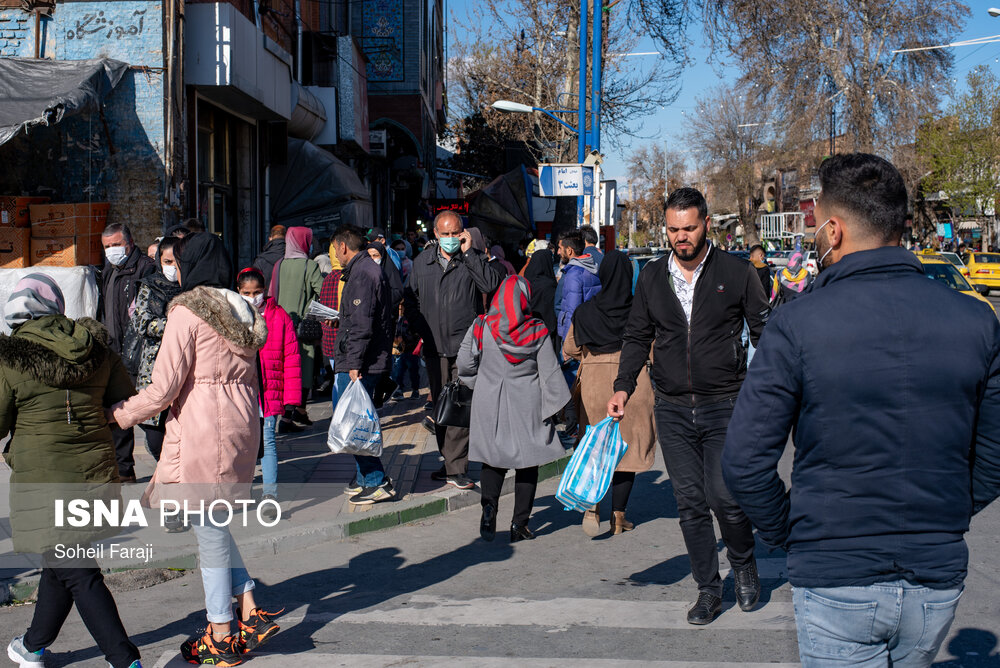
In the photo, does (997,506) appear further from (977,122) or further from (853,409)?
(977,122)

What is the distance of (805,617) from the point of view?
97.3 inches

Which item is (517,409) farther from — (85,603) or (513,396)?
(85,603)

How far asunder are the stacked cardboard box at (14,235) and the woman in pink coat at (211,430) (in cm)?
708

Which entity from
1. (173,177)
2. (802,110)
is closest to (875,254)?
(173,177)

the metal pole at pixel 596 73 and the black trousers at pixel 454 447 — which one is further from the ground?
the metal pole at pixel 596 73

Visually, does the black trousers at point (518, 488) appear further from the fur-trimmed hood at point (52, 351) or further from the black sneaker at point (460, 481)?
the fur-trimmed hood at point (52, 351)

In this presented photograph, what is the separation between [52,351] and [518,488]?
323cm

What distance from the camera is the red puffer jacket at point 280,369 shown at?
679 centimetres

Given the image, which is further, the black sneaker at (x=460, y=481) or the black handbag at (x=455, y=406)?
the black sneaker at (x=460, y=481)

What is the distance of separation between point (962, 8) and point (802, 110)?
22.5 feet

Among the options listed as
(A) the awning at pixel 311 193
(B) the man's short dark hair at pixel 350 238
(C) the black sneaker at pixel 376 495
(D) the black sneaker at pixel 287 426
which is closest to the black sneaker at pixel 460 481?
(C) the black sneaker at pixel 376 495

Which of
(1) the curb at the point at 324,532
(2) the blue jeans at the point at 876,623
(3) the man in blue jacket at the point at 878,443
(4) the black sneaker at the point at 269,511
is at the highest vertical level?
(3) the man in blue jacket at the point at 878,443

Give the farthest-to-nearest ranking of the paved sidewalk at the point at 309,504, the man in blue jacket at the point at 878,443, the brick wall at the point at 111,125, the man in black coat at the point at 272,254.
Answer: the brick wall at the point at 111,125
the man in black coat at the point at 272,254
the paved sidewalk at the point at 309,504
the man in blue jacket at the point at 878,443

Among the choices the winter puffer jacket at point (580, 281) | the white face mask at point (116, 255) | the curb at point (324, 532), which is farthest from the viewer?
the winter puffer jacket at point (580, 281)
